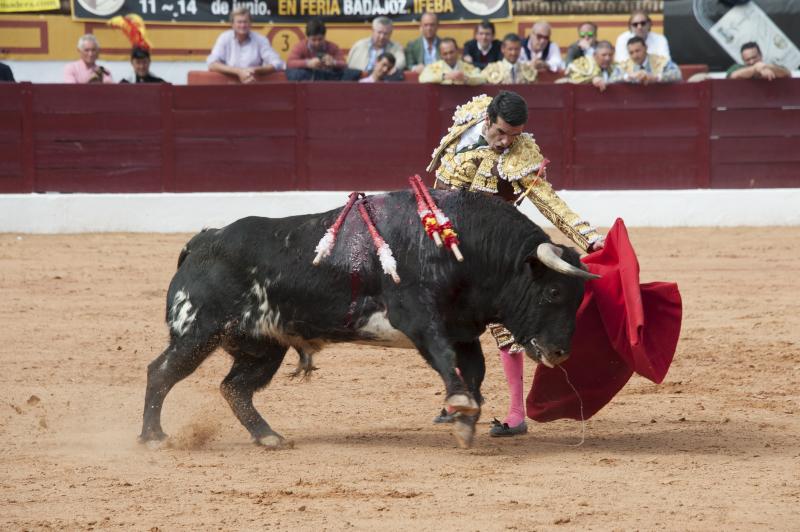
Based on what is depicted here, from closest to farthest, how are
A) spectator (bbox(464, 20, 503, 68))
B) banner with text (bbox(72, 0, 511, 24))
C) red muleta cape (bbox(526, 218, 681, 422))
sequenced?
red muleta cape (bbox(526, 218, 681, 422)) → spectator (bbox(464, 20, 503, 68)) → banner with text (bbox(72, 0, 511, 24))

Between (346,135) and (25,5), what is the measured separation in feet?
9.27

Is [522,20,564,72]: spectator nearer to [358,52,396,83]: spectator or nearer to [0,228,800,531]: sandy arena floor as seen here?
[358,52,396,83]: spectator

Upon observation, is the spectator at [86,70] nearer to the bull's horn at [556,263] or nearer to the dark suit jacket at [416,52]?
the dark suit jacket at [416,52]

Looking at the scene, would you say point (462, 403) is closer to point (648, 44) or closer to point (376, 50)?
point (376, 50)

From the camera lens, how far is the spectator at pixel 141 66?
10117mm

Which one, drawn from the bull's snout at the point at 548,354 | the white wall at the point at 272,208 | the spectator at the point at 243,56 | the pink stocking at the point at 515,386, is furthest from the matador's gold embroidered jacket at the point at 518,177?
the spectator at the point at 243,56

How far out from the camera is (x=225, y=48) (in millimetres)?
10352

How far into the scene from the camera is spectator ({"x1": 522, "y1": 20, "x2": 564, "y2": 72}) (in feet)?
33.9

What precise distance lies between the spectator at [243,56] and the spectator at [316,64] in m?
0.12

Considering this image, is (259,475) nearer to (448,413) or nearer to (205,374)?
(448,413)

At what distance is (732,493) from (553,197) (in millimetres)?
1225

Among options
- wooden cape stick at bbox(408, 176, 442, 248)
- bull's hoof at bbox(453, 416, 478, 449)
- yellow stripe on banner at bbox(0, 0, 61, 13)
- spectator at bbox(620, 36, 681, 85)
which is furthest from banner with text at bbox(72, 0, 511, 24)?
bull's hoof at bbox(453, 416, 478, 449)

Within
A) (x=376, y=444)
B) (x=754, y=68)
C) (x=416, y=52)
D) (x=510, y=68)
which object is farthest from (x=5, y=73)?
(x=376, y=444)

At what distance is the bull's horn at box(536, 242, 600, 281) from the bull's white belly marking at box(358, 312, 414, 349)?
1.69 feet
